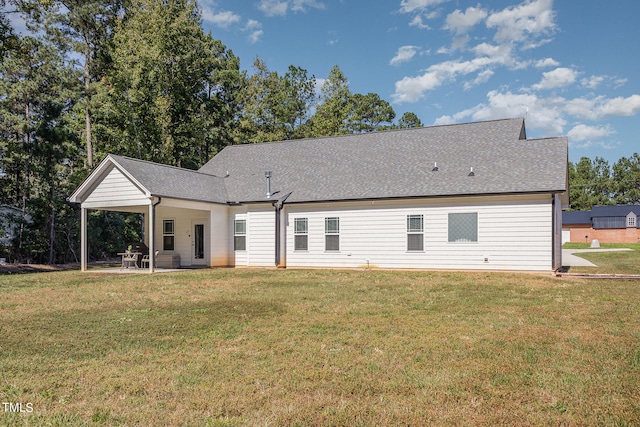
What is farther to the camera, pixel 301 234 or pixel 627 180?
pixel 627 180

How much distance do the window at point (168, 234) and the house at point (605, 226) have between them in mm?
51492

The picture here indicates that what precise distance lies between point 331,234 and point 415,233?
3556 mm

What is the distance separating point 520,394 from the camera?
173 inches

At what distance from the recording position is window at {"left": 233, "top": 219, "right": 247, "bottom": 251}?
69.6ft

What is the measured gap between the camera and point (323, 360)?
18.0 ft

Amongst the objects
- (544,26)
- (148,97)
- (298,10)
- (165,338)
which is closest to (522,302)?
(165,338)

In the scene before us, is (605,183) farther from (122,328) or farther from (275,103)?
(122,328)

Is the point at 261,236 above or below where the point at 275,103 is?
below

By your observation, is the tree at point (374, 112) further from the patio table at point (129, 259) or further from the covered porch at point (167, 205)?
the patio table at point (129, 259)

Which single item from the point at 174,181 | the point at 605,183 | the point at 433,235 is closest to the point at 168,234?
the point at 174,181

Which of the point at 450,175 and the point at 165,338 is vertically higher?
the point at 450,175

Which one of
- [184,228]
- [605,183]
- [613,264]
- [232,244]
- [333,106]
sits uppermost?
[333,106]

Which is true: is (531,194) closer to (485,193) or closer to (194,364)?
(485,193)

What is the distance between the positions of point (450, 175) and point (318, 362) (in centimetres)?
1437
